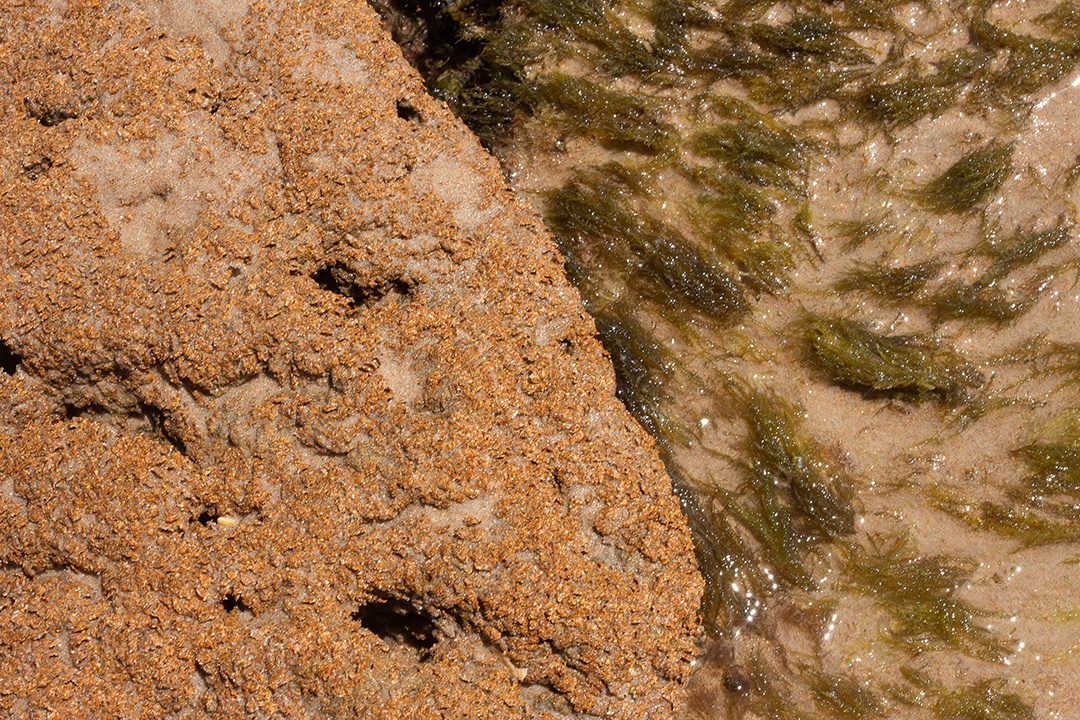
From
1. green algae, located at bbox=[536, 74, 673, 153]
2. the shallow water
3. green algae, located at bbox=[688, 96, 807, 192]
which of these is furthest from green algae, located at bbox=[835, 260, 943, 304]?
green algae, located at bbox=[536, 74, 673, 153]

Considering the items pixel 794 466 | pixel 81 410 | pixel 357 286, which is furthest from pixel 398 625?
pixel 794 466

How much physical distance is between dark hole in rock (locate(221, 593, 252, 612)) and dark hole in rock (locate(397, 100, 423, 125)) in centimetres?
158

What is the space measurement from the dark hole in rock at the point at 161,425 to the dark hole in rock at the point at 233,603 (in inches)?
17.7

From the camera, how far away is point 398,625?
2.68 meters

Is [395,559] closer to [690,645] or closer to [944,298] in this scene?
[690,645]

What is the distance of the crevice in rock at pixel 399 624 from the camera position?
2578mm

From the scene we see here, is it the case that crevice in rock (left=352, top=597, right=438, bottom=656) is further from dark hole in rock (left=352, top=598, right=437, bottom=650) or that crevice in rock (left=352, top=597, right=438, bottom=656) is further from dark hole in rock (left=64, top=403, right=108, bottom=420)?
dark hole in rock (left=64, top=403, right=108, bottom=420)

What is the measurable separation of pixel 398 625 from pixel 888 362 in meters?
2.12

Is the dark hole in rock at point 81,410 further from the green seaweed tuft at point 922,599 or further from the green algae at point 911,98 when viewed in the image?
the green algae at point 911,98

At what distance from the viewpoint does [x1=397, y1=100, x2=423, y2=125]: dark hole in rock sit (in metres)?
2.83

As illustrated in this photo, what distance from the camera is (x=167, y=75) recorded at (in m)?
2.72

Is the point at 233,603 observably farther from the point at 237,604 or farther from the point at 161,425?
the point at 161,425

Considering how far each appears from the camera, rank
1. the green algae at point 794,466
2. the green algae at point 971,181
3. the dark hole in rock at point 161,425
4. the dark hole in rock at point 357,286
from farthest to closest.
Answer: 1. the green algae at point 971,181
2. the green algae at point 794,466
3. the dark hole in rock at point 357,286
4. the dark hole in rock at point 161,425

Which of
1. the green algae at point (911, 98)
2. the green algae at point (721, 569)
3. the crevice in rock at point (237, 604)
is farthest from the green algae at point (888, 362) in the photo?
the crevice in rock at point (237, 604)
